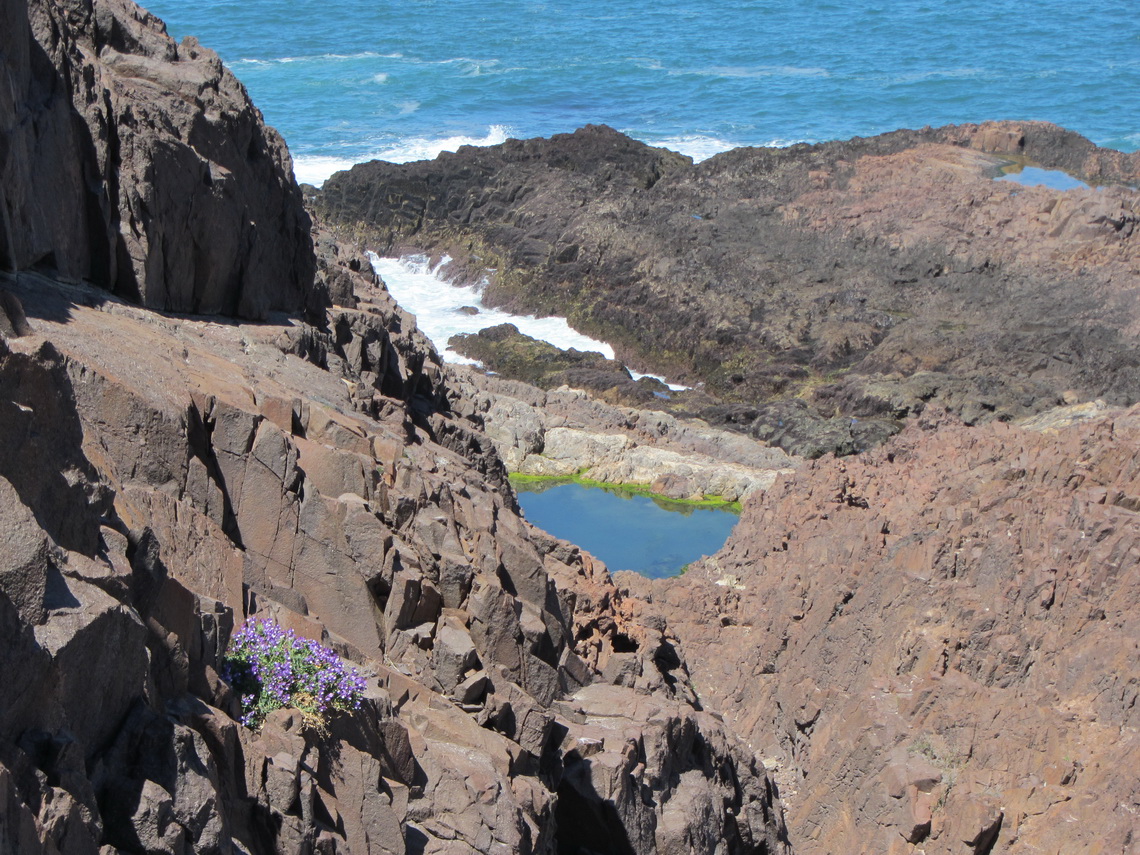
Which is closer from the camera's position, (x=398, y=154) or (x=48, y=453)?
(x=48, y=453)

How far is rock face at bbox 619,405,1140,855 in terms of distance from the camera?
16.0 m

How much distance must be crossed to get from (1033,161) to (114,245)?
60.7 meters

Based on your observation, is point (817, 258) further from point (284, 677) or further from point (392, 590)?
point (284, 677)

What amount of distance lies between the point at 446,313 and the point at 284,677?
4819cm

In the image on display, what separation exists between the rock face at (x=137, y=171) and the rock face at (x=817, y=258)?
24486mm

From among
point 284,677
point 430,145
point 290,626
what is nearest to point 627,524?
point 290,626

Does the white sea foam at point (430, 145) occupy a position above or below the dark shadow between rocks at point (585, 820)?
below

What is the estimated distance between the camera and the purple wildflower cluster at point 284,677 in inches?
359

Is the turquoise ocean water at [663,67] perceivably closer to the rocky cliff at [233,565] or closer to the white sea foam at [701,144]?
the white sea foam at [701,144]

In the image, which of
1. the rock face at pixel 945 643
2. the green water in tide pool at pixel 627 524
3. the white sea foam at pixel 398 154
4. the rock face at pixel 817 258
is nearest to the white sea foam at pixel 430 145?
the white sea foam at pixel 398 154

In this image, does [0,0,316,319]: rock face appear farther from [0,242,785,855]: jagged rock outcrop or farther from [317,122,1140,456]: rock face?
[317,122,1140,456]: rock face

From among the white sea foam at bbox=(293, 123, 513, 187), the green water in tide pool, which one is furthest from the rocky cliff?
the white sea foam at bbox=(293, 123, 513, 187)

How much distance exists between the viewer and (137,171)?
1579cm

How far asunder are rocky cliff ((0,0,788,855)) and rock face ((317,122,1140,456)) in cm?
2465
